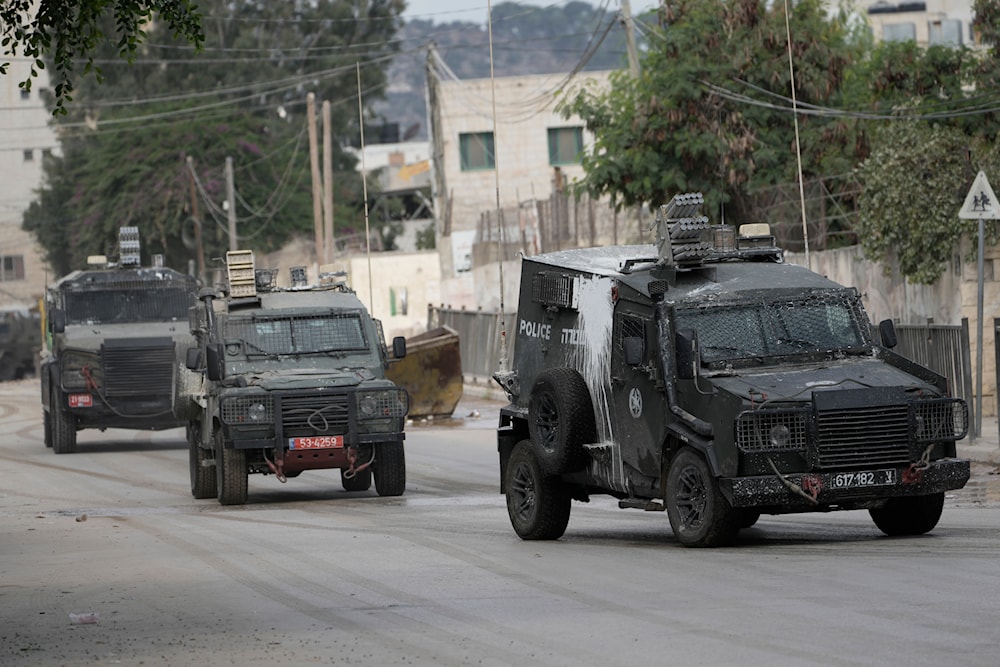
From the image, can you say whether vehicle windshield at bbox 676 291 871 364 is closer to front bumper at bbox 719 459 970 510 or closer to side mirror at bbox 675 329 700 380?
side mirror at bbox 675 329 700 380

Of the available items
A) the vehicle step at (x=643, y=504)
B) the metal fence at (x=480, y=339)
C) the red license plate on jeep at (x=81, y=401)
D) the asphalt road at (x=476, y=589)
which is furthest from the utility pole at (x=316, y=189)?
the vehicle step at (x=643, y=504)

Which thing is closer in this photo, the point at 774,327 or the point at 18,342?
the point at 774,327

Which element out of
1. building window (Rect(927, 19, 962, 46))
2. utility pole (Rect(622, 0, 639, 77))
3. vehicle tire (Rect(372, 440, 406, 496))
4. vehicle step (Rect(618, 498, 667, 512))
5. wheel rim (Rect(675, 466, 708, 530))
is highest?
building window (Rect(927, 19, 962, 46))

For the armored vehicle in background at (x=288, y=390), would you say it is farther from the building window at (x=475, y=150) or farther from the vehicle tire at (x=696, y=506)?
the building window at (x=475, y=150)

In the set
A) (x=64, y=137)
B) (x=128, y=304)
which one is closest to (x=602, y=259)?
(x=128, y=304)

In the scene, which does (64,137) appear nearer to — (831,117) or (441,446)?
(831,117)

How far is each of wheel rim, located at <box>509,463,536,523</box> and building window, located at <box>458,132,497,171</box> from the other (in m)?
56.1

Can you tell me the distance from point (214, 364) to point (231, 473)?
3.85 feet

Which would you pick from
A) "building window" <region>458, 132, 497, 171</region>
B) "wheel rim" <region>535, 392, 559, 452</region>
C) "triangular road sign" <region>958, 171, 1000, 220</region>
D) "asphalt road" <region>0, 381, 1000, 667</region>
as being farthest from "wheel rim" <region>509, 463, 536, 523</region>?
"building window" <region>458, 132, 497, 171</region>

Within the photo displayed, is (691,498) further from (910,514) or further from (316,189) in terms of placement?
(316,189)

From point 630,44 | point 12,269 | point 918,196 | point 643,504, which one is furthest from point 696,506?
point 12,269

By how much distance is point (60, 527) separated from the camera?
60.1 feet

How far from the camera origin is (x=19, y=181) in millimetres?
109312

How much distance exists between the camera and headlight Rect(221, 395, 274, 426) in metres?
19.2
